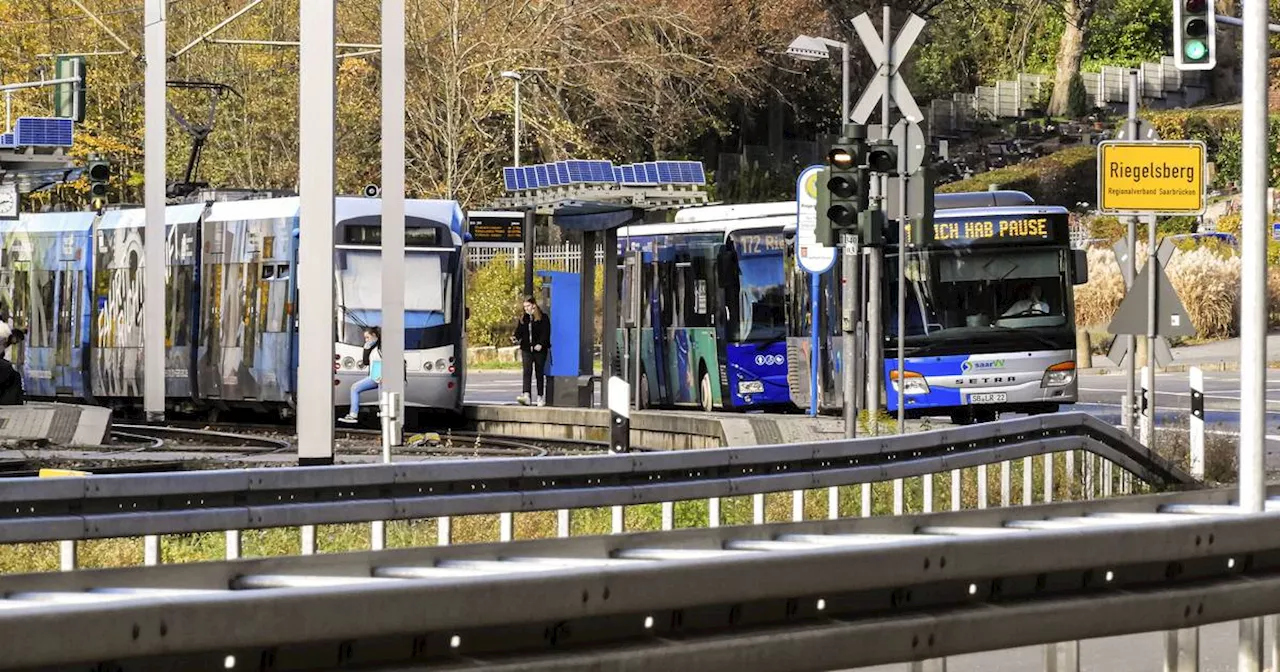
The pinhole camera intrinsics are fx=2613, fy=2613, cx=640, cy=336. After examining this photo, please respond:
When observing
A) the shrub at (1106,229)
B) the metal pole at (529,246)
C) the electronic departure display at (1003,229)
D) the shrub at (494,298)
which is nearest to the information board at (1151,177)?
the electronic departure display at (1003,229)

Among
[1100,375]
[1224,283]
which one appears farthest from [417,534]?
[1224,283]

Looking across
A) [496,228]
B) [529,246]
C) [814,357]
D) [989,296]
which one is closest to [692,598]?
[814,357]

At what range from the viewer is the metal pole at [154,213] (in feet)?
99.8

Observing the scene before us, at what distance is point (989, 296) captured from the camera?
30438 millimetres

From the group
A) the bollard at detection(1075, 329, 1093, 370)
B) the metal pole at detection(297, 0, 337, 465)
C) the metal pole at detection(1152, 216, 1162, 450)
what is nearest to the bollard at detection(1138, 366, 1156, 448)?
the metal pole at detection(1152, 216, 1162, 450)

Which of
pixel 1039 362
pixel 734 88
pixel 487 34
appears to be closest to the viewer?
pixel 1039 362

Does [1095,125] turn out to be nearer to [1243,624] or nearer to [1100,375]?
[1100,375]

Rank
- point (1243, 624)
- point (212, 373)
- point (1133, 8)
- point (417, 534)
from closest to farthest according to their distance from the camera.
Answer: point (1243, 624) → point (417, 534) → point (212, 373) → point (1133, 8)

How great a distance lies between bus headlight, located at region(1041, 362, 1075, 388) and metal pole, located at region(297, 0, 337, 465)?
42.5 feet

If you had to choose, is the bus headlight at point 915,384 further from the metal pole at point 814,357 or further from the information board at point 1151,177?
the information board at point 1151,177

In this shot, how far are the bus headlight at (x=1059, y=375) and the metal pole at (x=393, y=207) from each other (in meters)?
9.03

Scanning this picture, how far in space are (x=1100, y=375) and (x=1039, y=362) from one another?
1659 centimetres

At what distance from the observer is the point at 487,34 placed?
56438mm

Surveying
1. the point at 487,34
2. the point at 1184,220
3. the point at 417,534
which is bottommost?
the point at 417,534
